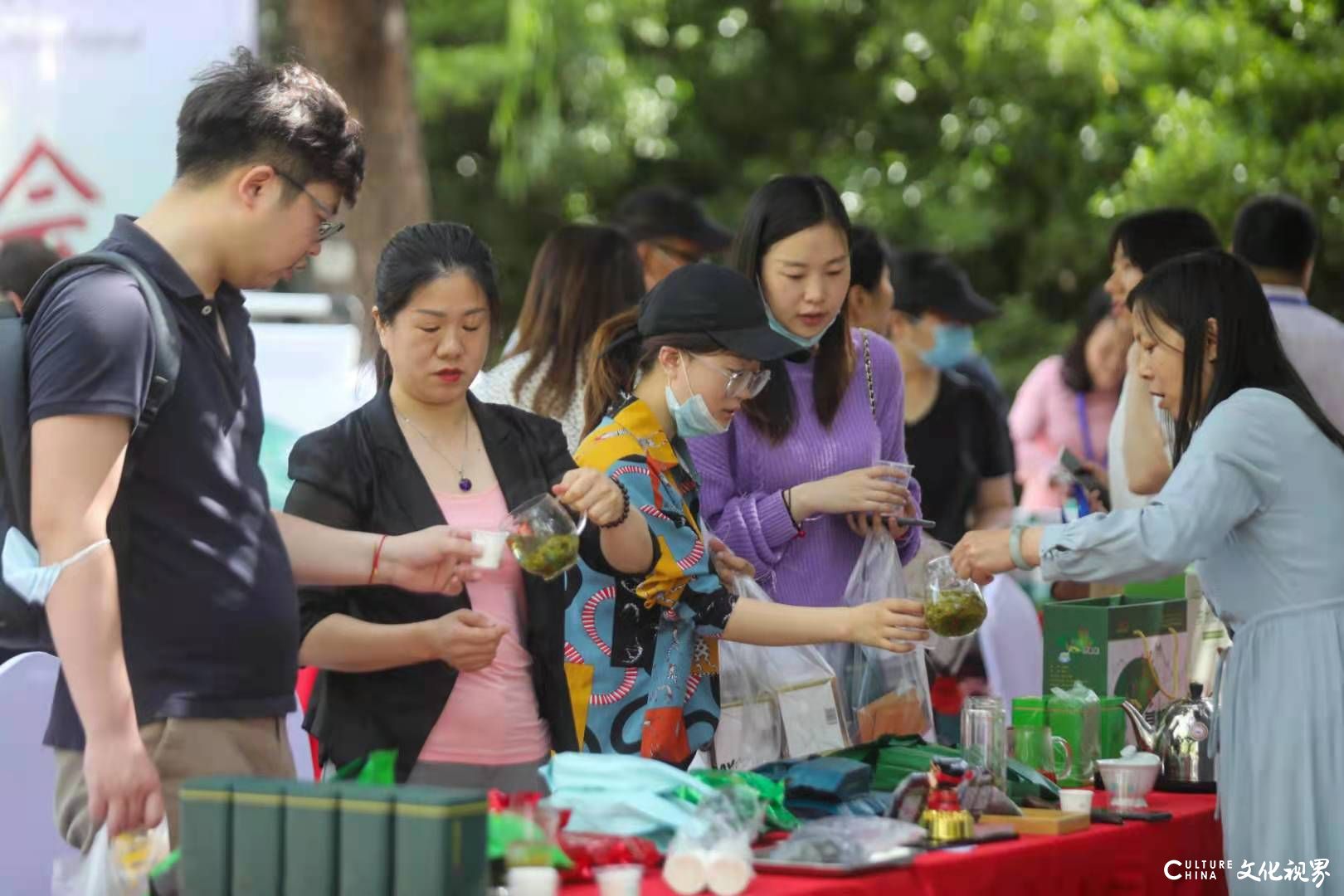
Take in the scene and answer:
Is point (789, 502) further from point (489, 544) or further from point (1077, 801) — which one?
point (489, 544)

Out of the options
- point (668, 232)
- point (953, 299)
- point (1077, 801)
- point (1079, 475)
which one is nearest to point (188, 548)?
point (1077, 801)

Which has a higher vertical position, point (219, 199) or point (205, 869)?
point (219, 199)

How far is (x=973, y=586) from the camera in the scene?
9.84 ft

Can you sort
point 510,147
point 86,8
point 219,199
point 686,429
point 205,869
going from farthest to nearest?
point 510,147 < point 86,8 < point 686,429 < point 219,199 < point 205,869

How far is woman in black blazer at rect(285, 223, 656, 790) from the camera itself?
280 cm

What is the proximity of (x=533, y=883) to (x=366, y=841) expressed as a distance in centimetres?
22

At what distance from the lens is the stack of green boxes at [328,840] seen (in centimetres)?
213

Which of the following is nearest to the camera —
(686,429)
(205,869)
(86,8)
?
(205,869)

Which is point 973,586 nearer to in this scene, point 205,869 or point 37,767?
point 205,869

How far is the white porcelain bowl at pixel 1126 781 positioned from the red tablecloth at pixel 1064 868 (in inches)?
2.0

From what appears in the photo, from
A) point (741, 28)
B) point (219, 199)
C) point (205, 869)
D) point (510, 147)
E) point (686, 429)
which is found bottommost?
point (205, 869)

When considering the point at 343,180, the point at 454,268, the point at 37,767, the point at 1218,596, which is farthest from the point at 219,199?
the point at 1218,596

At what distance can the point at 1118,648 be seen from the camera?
3562 millimetres

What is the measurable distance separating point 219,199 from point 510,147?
10493 millimetres
